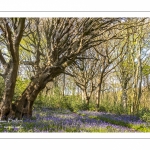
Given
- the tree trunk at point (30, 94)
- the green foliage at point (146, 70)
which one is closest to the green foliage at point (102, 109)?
the green foliage at point (146, 70)

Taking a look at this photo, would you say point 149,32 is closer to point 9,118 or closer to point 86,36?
point 86,36

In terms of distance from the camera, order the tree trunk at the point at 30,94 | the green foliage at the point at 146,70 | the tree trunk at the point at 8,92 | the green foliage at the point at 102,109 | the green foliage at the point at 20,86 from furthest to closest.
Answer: the green foliage at the point at 102,109 < the green foliage at the point at 146,70 < the green foliage at the point at 20,86 < the tree trunk at the point at 30,94 < the tree trunk at the point at 8,92

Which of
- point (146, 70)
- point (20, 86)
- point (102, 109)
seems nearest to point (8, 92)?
point (20, 86)

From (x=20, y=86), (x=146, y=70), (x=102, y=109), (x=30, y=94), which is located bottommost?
(x=102, y=109)

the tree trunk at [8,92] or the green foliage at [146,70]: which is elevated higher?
the green foliage at [146,70]

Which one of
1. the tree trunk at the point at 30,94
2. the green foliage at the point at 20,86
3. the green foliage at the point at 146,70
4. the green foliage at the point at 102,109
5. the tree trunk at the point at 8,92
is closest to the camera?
the tree trunk at the point at 8,92

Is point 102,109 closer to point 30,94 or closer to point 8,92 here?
point 30,94

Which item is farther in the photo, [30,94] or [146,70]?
[146,70]

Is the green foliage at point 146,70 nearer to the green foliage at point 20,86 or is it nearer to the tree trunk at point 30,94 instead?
the tree trunk at point 30,94

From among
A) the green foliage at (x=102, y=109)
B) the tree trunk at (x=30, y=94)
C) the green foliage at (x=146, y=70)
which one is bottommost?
the green foliage at (x=102, y=109)

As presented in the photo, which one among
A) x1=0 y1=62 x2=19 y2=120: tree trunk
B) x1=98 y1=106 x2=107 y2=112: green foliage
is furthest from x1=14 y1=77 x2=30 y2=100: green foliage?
x1=98 y1=106 x2=107 y2=112: green foliage

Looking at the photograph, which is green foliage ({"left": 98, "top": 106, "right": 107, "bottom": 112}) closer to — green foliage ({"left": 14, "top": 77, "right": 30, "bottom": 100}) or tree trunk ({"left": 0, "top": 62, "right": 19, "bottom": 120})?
green foliage ({"left": 14, "top": 77, "right": 30, "bottom": 100})
